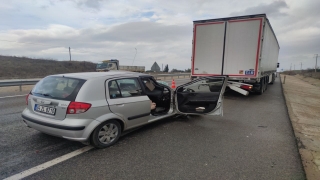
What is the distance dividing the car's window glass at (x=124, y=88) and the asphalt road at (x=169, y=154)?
93cm

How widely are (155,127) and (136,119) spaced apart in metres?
0.86

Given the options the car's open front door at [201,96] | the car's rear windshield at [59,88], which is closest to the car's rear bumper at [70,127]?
the car's rear windshield at [59,88]

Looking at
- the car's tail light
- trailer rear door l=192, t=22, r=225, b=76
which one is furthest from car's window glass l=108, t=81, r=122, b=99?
trailer rear door l=192, t=22, r=225, b=76

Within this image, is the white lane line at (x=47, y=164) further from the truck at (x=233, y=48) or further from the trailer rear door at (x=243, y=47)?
the trailer rear door at (x=243, y=47)

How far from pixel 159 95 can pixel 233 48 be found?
18.6 ft

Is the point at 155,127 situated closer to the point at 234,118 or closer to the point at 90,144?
the point at 90,144

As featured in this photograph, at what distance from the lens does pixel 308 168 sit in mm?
3232

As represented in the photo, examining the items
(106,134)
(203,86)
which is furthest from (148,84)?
(106,134)

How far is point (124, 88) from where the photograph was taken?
419cm

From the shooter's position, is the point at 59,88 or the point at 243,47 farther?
the point at 243,47

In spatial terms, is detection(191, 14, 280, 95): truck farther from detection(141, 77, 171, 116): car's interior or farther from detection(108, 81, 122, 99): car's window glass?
detection(108, 81, 122, 99): car's window glass

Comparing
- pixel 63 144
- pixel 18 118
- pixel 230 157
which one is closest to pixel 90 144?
pixel 63 144

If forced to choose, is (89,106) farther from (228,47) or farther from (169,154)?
(228,47)

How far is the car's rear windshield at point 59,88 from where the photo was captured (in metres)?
3.55
